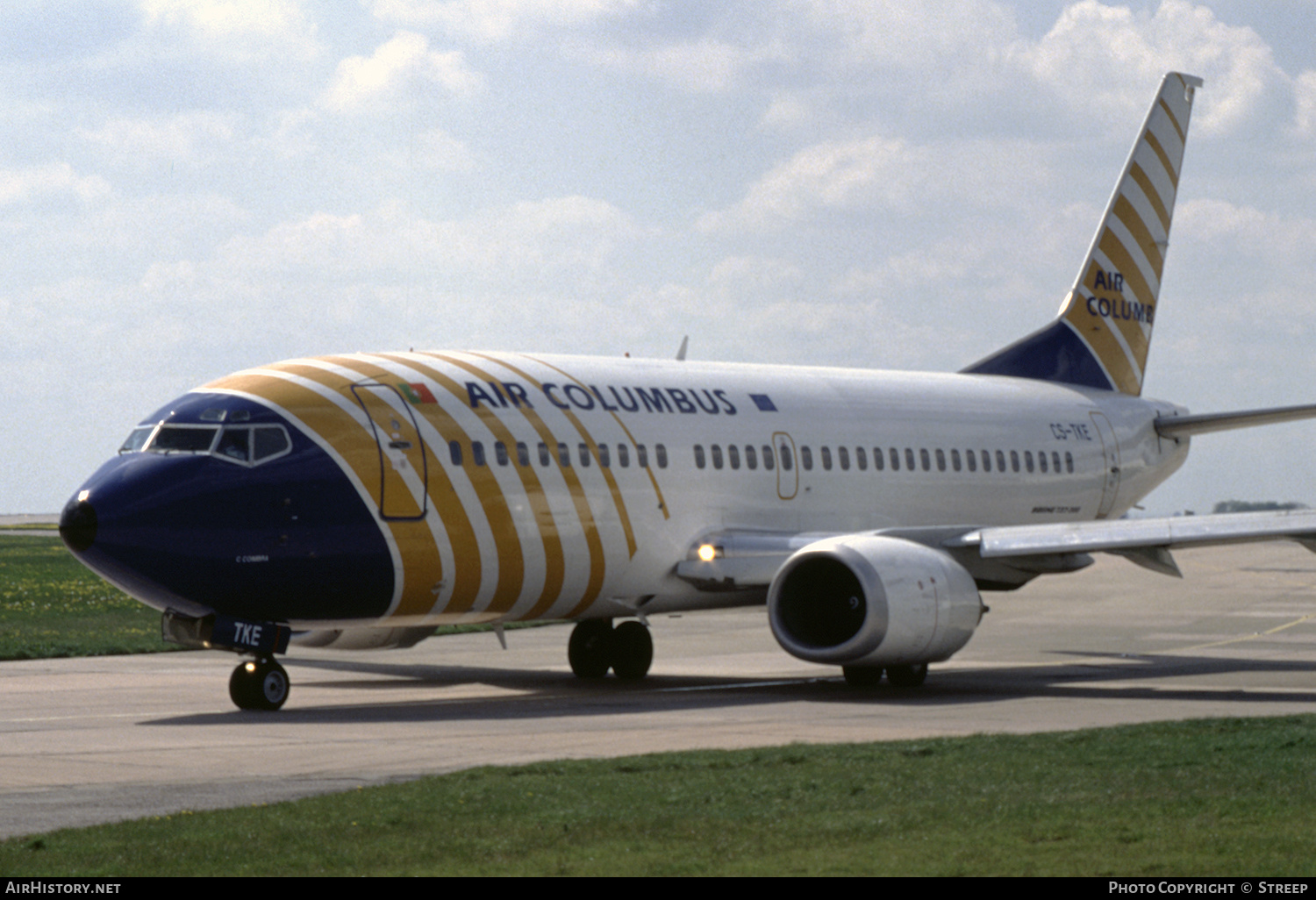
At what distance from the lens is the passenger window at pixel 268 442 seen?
1853 centimetres

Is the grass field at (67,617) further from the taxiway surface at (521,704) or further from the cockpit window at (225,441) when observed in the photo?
the cockpit window at (225,441)

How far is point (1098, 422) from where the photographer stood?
29.6 m

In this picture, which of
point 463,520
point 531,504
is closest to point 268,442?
point 463,520

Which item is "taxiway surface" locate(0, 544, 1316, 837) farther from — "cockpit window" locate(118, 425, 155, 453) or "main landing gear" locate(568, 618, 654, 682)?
"cockpit window" locate(118, 425, 155, 453)

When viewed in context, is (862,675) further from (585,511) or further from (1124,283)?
(1124,283)

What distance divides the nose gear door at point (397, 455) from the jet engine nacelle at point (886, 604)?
14.1ft

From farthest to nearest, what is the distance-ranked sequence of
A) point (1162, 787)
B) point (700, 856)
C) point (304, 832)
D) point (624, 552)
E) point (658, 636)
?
point (658, 636)
point (624, 552)
point (1162, 787)
point (304, 832)
point (700, 856)

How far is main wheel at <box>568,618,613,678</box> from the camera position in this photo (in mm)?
23406

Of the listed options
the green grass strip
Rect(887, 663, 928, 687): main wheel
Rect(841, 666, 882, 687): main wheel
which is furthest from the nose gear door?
the green grass strip

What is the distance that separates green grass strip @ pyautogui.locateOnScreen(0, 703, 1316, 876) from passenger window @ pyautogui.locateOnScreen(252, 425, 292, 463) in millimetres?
6439

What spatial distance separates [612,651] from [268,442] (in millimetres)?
6489

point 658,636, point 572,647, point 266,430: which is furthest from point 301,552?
point 658,636

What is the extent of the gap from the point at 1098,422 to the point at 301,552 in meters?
15.6
